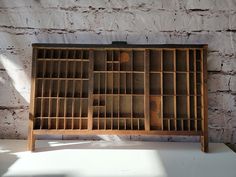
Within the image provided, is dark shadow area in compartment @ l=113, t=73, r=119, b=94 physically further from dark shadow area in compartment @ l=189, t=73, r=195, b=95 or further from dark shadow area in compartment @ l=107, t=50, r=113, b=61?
Answer: dark shadow area in compartment @ l=189, t=73, r=195, b=95

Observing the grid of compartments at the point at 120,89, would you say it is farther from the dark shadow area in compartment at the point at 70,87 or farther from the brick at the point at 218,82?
the brick at the point at 218,82

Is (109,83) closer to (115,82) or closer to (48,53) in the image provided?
(115,82)

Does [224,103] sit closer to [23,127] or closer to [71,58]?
[71,58]

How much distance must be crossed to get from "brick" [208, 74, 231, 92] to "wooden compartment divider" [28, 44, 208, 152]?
26 centimetres

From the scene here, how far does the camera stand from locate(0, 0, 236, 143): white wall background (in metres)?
2.02

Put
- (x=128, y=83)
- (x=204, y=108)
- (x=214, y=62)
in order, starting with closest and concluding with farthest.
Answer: (x=204, y=108), (x=128, y=83), (x=214, y=62)

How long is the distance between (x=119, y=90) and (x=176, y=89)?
1.41ft

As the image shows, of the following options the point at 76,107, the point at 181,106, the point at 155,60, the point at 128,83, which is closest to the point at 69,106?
the point at 76,107

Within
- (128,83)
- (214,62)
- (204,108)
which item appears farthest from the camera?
(214,62)

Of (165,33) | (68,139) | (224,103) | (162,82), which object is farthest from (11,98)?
(224,103)

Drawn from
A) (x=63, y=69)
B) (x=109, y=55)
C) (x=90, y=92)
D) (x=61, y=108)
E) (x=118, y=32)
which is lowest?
(x=61, y=108)

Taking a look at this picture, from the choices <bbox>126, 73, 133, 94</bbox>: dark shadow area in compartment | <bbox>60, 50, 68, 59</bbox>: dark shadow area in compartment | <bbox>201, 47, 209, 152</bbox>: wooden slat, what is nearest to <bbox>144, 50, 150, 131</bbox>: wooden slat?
<bbox>126, 73, 133, 94</bbox>: dark shadow area in compartment

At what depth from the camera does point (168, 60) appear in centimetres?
185

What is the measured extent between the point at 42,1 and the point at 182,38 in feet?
4.02
